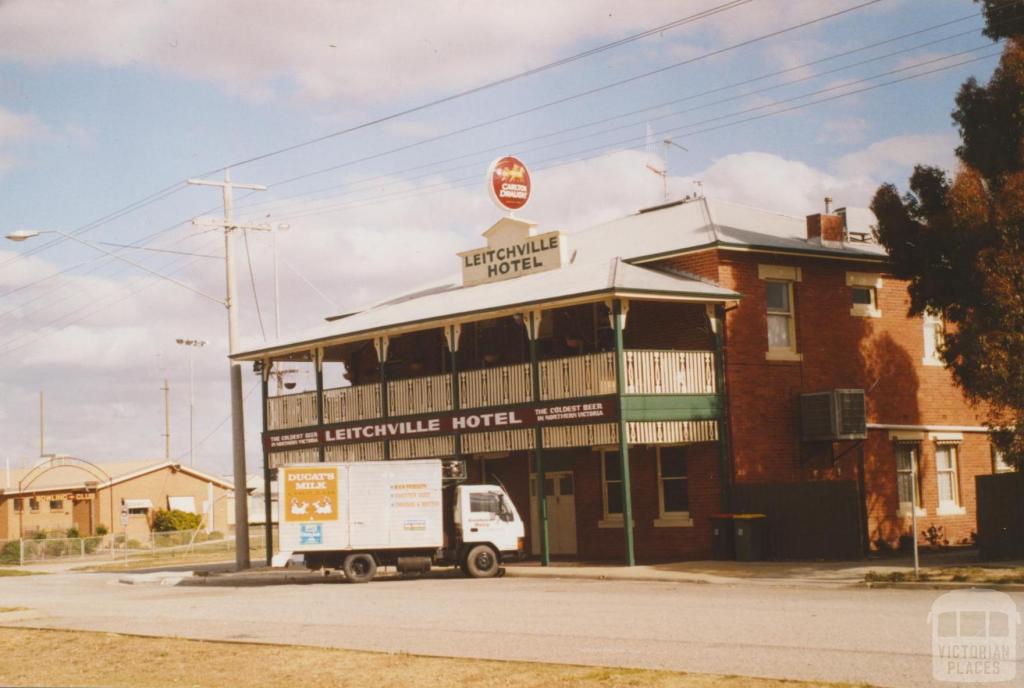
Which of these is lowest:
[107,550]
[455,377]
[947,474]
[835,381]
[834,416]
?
[107,550]

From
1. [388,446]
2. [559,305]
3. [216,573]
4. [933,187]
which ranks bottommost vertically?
[216,573]

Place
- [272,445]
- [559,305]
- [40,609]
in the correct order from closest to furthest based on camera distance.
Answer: [40,609], [559,305], [272,445]

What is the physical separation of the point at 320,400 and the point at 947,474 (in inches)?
668

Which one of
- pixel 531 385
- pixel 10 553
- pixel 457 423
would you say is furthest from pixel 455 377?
pixel 10 553

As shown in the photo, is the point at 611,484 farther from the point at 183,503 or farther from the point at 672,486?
the point at 183,503

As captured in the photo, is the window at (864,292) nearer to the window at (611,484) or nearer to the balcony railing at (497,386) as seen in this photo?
the window at (611,484)

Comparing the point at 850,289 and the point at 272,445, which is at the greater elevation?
the point at 850,289

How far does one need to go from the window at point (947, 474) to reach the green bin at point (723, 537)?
826cm

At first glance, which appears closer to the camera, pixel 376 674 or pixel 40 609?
pixel 376 674

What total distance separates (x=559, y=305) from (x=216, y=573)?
1294 centimetres

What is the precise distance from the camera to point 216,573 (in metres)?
33.0

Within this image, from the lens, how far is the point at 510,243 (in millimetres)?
32594

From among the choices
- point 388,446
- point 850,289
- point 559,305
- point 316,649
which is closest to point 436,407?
point 388,446

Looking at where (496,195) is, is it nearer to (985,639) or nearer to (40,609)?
(40,609)
